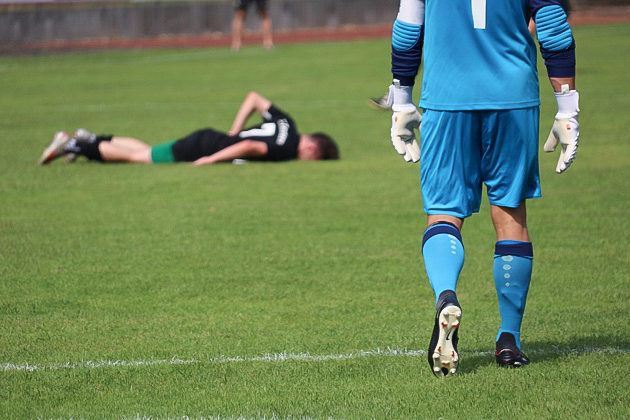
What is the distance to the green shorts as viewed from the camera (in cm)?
1186

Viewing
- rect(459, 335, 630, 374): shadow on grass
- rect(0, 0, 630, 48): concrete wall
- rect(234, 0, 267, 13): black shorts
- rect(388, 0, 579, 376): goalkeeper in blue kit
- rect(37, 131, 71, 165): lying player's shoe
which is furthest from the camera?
rect(0, 0, 630, 48): concrete wall

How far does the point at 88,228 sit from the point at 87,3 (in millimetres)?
28105

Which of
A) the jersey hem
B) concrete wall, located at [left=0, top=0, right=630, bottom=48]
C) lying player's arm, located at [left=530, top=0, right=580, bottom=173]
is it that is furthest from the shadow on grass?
concrete wall, located at [left=0, top=0, right=630, bottom=48]

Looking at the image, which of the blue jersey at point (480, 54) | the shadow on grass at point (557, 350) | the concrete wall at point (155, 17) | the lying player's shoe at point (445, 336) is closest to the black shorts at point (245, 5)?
the concrete wall at point (155, 17)

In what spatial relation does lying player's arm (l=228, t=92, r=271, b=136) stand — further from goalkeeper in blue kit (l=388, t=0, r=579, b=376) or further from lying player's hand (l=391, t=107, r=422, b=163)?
goalkeeper in blue kit (l=388, t=0, r=579, b=376)

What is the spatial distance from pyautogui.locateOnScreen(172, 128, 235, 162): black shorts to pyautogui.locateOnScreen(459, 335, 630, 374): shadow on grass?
22.2 ft


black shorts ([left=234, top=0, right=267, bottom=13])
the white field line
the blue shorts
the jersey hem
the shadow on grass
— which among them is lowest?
black shorts ([left=234, top=0, right=267, bottom=13])

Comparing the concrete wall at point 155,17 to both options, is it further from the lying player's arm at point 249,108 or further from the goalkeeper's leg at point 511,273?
the goalkeeper's leg at point 511,273

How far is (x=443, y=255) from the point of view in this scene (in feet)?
15.8

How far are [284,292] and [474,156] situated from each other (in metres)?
2.12

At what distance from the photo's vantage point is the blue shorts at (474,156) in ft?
15.9

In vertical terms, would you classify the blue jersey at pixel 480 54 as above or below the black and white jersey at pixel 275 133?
above

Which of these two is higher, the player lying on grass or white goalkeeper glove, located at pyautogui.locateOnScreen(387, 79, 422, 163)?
white goalkeeper glove, located at pyautogui.locateOnScreen(387, 79, 422, 163)

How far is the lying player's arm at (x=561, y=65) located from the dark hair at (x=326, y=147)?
23.1ft
